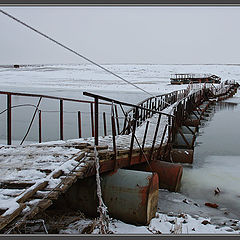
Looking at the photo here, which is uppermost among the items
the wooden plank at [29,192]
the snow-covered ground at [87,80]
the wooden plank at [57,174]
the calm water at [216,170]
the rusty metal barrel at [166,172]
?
the snow-covered ground at [87,80]

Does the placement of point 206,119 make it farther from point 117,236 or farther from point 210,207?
point 117,236

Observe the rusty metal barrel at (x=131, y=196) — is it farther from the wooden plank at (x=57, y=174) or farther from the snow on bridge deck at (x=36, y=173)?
the wooden plank at (x=57, y=174)

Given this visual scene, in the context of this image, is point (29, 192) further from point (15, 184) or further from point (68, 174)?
point (68, 174)

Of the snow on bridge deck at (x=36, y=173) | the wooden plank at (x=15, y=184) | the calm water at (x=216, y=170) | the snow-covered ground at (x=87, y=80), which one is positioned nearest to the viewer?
the snow on bridge deck at (x=36, y=173)

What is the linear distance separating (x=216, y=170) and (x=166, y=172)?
2.73 metres

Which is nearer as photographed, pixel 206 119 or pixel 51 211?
pixel 51 211

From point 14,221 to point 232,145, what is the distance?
1115 centimetres

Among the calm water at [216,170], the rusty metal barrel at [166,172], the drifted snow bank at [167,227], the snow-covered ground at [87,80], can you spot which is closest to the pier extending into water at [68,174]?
the rusty metal barrel at [166,172]

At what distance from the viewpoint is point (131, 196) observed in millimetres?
4773

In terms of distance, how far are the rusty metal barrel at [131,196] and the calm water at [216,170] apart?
2374 mm

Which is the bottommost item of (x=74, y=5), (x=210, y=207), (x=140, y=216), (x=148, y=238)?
(x=210, y=207)

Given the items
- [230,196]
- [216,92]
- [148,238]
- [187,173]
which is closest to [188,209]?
[230,196]

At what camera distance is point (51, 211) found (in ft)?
17.0

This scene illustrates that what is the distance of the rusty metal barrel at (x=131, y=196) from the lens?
4.73 metres
